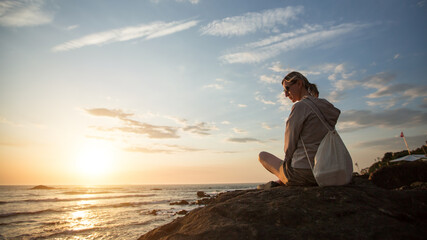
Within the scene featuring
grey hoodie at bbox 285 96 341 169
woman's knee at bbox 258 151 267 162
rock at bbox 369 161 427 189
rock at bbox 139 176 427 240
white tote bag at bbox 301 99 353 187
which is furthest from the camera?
rock at bbox 369 161 427 189

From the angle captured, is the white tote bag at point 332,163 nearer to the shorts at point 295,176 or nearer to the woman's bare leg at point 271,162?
the shorts at point 295,176

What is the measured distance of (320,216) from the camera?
6.38ft

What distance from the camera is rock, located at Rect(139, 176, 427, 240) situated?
170 centimetres

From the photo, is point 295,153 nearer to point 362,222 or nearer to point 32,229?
point 362,222

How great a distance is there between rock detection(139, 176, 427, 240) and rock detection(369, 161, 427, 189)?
36.3 ft

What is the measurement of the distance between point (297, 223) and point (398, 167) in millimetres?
12561

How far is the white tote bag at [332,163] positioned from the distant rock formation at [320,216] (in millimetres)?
111

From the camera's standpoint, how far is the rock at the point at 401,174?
10349mm

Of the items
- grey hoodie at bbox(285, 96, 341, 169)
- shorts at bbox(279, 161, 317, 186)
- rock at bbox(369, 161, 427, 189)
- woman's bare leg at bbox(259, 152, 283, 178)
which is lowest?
rock at bbox(369, 161, 427, 189)

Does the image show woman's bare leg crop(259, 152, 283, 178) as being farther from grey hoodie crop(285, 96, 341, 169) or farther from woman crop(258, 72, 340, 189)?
grey hoodie crop(285, 96, 341, 169)

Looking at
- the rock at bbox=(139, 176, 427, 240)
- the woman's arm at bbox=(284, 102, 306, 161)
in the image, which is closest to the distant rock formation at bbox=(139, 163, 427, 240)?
the rock at bbox=(139, 176, 427, 240)

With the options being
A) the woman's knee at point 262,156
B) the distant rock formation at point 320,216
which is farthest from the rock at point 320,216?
the woman's knee at point 262,156

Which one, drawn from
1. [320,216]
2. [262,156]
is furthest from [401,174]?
[320,216]

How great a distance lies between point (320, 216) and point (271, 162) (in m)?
1.58
